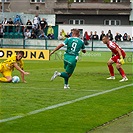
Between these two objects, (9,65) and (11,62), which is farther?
(9,65)

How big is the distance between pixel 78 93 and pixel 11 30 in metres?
34.1

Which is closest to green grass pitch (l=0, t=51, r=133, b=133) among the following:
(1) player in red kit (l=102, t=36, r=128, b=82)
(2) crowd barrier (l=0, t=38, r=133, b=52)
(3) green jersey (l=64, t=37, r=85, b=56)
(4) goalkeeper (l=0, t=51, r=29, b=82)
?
(4) goalkeeper (l=0, t=51, r=29, b=82)

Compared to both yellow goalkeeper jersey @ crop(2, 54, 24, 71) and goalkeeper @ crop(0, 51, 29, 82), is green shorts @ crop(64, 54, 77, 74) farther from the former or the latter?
yellow goalkeeper jersey @ crop(2, 54, 24, 71)

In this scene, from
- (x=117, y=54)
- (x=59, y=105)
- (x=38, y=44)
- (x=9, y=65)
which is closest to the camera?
(x=59, y=105)

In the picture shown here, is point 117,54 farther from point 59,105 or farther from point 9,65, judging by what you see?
point 59,105

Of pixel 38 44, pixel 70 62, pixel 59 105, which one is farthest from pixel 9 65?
pixel 38 44

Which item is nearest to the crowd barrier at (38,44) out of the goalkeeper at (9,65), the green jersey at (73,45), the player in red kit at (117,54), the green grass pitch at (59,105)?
the player in red kit at (117,54)

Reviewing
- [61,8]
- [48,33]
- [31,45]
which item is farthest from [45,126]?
[61,8]

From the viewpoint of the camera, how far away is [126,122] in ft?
40.2

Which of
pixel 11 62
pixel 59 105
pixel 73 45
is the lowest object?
pixel 59 105

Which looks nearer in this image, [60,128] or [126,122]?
[60,128]

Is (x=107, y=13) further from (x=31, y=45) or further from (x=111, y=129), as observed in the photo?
(x=111, y=129)

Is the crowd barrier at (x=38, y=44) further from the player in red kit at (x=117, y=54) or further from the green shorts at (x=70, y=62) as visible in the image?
the green shorts at (x=70, y=62)

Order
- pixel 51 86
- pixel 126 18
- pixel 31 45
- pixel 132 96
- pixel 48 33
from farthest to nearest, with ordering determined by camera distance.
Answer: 1. pixel 126 18
2. pixel 48 33
3. pixel 31 45
4. pixel 51 86
5. pixel 132 96
